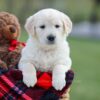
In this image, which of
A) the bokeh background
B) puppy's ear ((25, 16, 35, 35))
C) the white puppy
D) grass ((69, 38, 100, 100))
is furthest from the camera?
the bokeh background

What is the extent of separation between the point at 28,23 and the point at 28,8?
3755 centimetres

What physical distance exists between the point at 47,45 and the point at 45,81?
31 cm

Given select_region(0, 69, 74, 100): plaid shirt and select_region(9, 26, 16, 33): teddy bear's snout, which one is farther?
select_region(9, 26, 16, 33): teddy bear's snout

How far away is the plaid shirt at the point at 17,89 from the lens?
15.2ft

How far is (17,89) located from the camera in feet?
15.2

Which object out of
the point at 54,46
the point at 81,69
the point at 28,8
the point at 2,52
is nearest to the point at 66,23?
the point at 54,46

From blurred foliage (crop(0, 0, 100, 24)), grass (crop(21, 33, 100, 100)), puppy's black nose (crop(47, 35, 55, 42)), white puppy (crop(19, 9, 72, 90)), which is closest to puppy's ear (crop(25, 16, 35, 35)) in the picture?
white puppy (crop(19, 9, 72, 90))

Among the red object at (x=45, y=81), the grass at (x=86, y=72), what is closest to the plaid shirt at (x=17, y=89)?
the red object at (x=45, y=81)

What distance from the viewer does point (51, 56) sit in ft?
15.8

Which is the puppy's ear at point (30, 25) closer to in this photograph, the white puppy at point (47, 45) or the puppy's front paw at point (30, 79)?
the white puppy at point (47, 45)

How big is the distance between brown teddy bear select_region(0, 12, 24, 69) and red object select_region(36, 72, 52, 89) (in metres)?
0.38

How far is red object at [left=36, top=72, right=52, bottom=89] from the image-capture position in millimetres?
4613

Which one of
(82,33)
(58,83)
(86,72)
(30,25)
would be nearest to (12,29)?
(30,25)

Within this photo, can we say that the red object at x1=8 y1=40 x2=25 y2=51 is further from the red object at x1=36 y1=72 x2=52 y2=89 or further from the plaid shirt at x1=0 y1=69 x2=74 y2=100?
the red object at x1=36 y1=72 x2=52 y2=89
